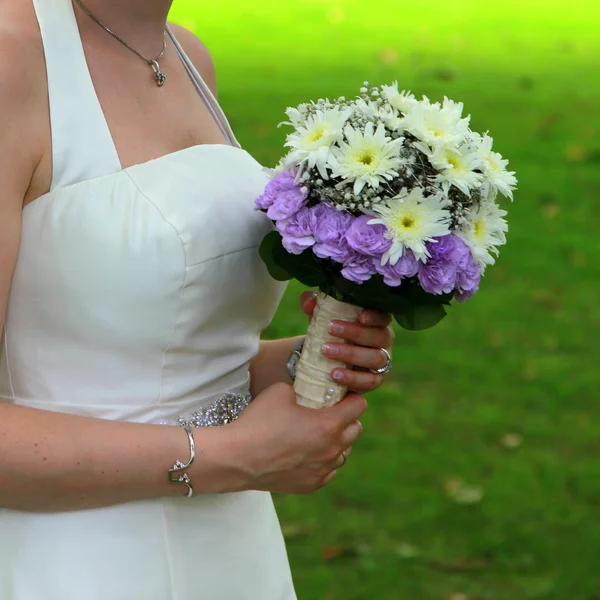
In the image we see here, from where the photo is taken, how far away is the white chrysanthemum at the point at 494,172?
2207 mm

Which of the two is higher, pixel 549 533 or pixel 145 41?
pixel 145 41

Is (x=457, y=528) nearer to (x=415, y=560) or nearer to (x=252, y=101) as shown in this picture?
(x=415, y=560)


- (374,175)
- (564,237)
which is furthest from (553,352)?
(374,175)

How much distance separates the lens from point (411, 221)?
2.07m

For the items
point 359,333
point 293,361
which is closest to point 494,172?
point 359,333

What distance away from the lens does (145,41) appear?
251cm

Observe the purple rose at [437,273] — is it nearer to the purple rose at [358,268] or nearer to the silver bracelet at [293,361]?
the purple rose at [358,268]

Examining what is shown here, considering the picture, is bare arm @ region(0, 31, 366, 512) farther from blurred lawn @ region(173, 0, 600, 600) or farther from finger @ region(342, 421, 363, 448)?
blurred lawn @ region(173, 0, 600, 600)

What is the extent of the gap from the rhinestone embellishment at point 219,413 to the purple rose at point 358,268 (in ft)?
1.61

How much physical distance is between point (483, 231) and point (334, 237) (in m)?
0.36

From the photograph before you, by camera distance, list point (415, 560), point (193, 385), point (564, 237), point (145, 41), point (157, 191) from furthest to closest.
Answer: point (564, 237)
point (415, 560)
point (145, 41)
point (193, 385)
point (157, 191)

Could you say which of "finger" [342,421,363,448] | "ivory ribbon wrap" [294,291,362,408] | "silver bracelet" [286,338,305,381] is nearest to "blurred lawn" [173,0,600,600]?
"silver bracelet" [286,338,305,381]

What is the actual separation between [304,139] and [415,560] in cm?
300

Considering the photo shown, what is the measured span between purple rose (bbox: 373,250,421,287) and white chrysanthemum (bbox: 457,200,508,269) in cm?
14
